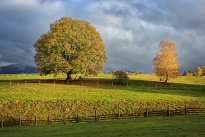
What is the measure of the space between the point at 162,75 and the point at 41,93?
4826cm

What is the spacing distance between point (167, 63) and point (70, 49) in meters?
30.2

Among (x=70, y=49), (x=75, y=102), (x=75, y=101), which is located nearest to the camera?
(x=75, y=102)

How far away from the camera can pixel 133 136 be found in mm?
31984

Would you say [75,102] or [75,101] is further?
[75,101]

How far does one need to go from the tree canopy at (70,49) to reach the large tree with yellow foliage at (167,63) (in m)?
18.6

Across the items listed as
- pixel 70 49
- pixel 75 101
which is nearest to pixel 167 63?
pixel 70 49

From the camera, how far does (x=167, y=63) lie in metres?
111

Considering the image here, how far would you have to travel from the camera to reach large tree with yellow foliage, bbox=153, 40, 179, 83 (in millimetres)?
110062

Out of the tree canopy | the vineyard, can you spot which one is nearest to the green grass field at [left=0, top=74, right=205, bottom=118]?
the vineyard

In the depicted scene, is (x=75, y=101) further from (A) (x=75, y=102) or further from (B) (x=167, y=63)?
(B) (x=167, y=63)

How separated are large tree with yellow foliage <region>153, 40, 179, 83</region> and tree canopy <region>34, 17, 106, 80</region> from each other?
60.9ft

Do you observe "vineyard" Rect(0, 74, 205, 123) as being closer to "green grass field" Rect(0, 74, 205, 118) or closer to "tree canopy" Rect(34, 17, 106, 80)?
"green grass field" Rect(0, 74, 205, 118)

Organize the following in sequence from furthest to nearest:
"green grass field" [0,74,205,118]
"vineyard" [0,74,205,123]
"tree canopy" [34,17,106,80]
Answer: "tree canopy" [34,17,106,80] → "green grass field" [0,74,205,118] → "vineyard" [0,74,205,123]

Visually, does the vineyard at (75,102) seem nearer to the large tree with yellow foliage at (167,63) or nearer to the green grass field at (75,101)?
the green grass field at (75,101)
